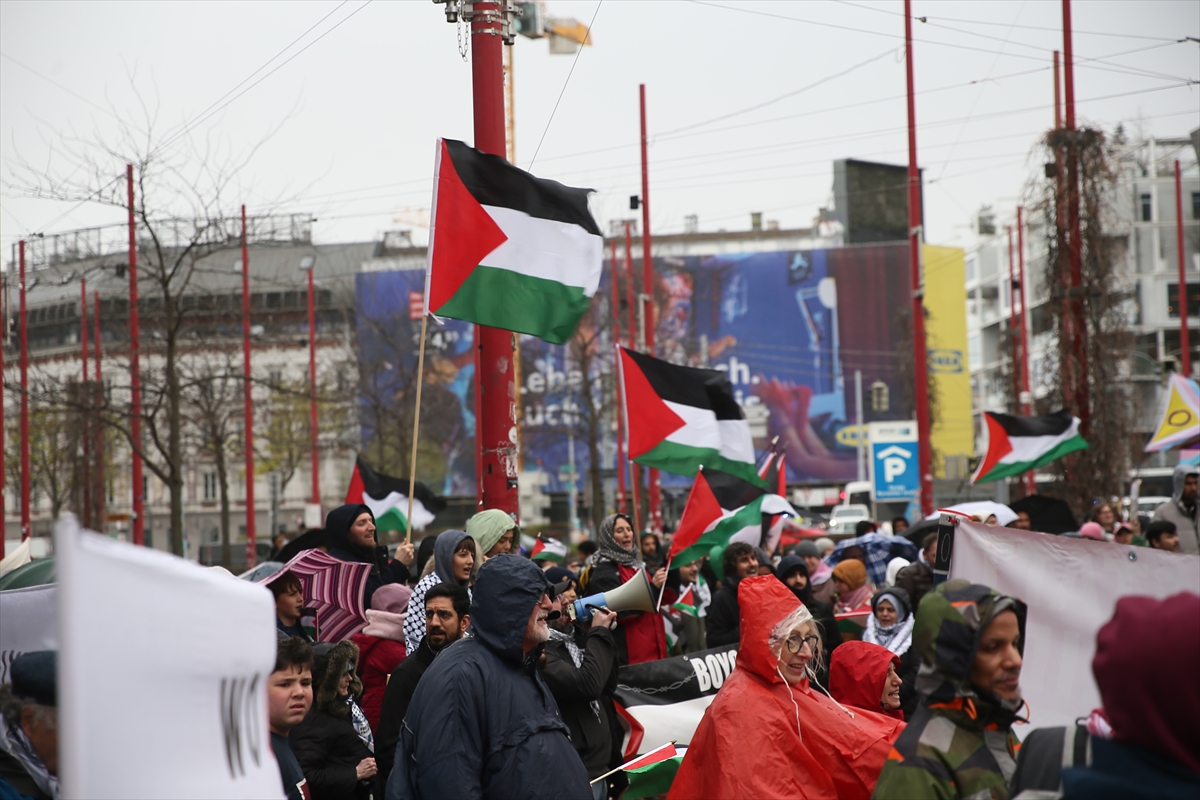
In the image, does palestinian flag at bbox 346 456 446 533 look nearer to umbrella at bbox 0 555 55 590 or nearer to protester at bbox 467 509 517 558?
protester at bbox 467 509 517 558

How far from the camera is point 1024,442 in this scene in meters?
17.9

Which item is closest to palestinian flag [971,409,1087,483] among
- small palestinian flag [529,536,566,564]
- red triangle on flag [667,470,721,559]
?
small palestinian flag [529,536,566,564]

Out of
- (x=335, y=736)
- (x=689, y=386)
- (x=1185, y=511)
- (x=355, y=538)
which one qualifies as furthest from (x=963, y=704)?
(x=1185, y=511)

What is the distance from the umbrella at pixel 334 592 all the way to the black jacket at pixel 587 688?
199cm

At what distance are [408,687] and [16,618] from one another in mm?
1845

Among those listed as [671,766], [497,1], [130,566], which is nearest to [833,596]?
[671,766]

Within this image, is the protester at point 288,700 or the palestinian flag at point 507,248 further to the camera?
the palestinian flag at point 507,248

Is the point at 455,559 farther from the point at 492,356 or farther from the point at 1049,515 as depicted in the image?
the point at 1049,515

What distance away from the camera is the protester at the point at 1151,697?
2490mm

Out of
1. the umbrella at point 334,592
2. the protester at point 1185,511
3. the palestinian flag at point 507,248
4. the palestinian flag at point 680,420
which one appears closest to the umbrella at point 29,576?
the umbrella at point 334,592

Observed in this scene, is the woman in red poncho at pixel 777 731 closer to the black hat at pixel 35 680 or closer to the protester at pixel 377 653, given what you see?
the protester at pixel 377 653

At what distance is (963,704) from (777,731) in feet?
4.16

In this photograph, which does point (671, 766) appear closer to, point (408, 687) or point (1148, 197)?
point (408, 687)

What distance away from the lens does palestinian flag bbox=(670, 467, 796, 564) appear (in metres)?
11.0
